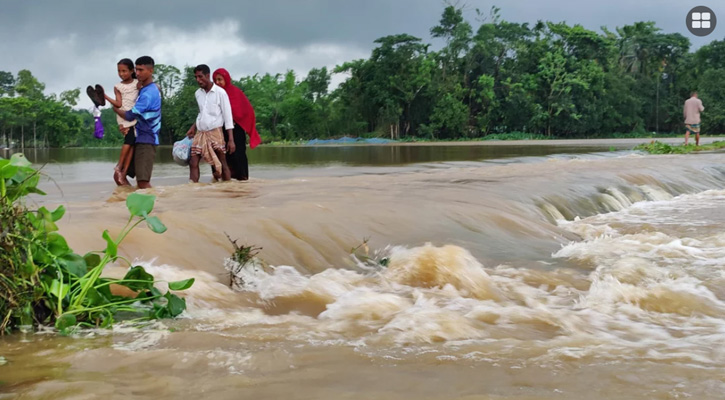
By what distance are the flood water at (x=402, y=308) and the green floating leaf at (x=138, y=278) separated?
217mm

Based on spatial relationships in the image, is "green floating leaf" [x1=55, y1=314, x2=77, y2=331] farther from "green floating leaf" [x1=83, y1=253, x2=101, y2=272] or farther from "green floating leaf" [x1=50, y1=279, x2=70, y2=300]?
"green floating leaf" [x1=83, y1=253, x2=101, y2=272]

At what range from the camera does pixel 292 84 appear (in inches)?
2265

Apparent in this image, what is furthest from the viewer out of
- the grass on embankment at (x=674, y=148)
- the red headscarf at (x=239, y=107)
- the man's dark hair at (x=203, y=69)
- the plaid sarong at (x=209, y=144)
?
the grass on embankment at (x=674, y=148)

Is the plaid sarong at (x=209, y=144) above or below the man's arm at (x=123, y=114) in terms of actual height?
below

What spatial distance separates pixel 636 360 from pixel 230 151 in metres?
6.57

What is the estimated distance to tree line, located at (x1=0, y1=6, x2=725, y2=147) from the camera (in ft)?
141

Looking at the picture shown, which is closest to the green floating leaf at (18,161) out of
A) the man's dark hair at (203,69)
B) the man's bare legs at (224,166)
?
the man's dark hair at (203,69)

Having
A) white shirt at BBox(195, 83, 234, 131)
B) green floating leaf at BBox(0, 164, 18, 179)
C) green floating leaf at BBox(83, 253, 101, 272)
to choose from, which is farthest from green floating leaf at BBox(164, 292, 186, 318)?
white shirt at BBox(195, 83, 234, 131)

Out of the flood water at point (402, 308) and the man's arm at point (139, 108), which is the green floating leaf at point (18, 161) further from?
the man's arm at point (139, 108)

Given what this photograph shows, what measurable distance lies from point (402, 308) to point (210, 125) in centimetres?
538

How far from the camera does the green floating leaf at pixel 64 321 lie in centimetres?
261

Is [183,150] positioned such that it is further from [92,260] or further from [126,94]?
[92,260]

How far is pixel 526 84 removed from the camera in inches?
1713

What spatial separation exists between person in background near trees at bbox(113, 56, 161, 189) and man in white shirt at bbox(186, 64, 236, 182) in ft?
2.22
